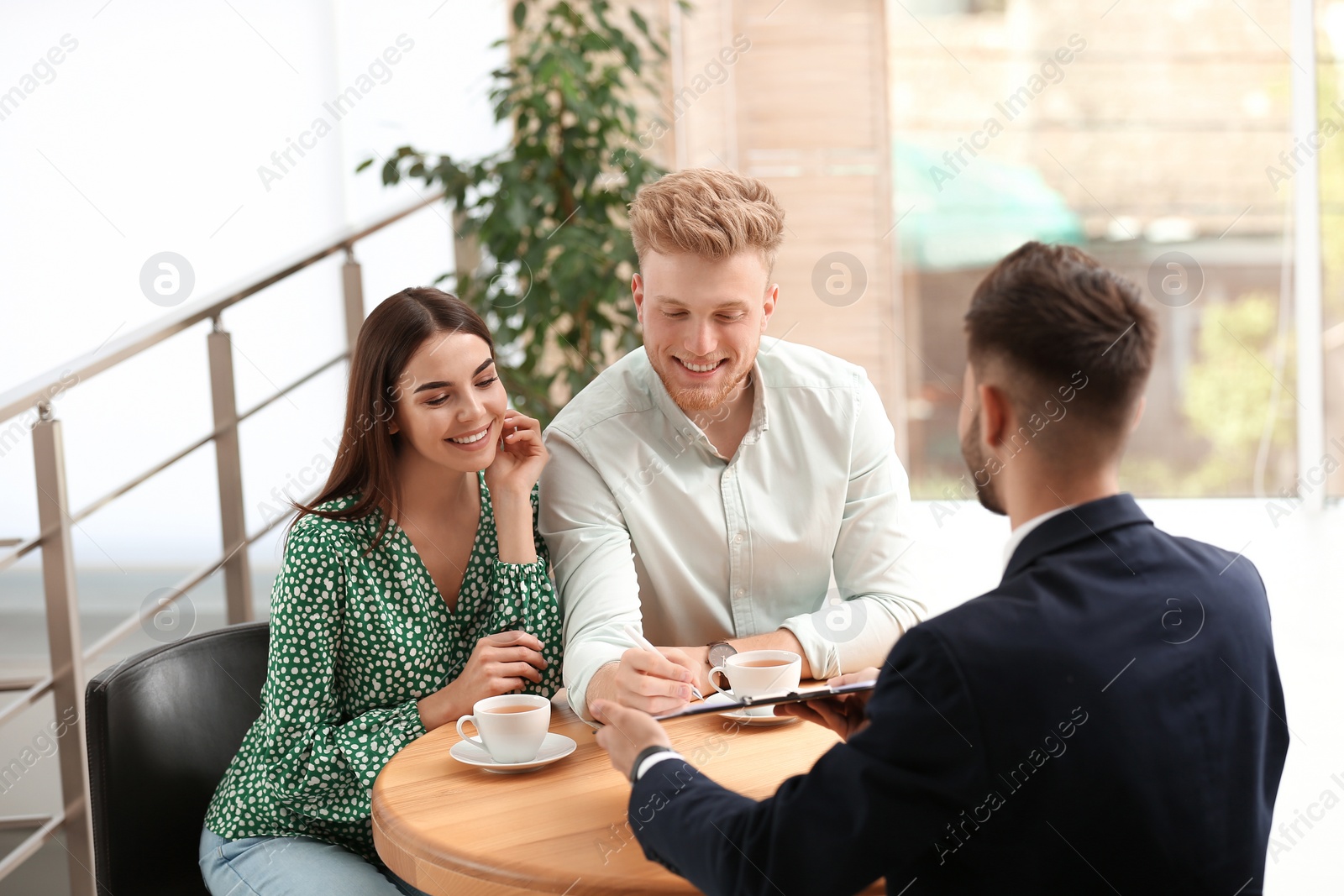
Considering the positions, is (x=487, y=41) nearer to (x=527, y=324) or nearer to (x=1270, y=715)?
(x=527, y=324)

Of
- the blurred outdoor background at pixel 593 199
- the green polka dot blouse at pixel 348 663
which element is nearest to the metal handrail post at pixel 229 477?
the blurred outdoor background at pixel 593 199

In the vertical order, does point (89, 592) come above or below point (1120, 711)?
below

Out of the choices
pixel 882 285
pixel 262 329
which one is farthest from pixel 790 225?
pixel 262 329

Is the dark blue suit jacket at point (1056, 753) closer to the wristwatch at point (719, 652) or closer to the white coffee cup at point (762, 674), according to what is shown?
the white coffee cup at point (762, 674)

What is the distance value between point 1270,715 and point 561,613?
1.01 meters

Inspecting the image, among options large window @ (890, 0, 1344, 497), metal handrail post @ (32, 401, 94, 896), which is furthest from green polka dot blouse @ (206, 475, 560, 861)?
large window @ (890, 0, 1344, 497)

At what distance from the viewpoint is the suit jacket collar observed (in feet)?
3.10

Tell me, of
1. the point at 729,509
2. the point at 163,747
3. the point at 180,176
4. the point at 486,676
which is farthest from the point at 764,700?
the point at 180,176

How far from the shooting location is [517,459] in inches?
68.2

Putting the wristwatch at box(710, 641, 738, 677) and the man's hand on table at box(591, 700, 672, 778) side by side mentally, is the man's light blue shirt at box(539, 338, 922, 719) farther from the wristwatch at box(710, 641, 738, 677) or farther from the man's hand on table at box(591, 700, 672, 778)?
the man's hand on table at box(591, 700, 672, 778)

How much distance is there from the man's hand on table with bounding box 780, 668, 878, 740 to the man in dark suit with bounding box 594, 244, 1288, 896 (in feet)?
1.25

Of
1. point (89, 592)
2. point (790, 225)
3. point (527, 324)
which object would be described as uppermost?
point (790, 225)

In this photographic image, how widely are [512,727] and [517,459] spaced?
56cm

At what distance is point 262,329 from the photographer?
398cm
